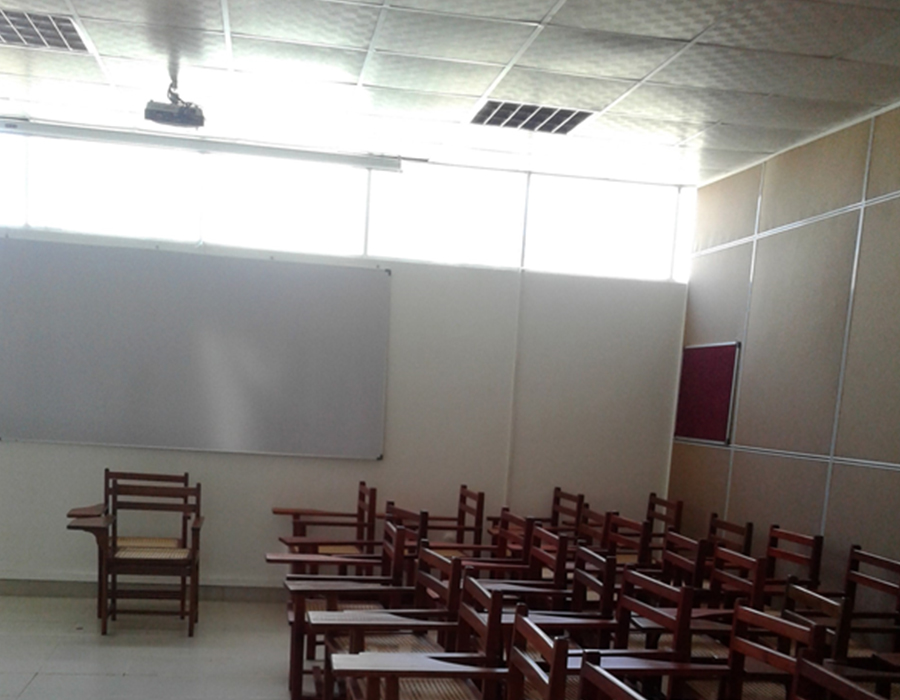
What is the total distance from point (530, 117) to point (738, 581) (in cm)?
274

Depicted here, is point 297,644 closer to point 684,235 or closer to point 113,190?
point 113,190

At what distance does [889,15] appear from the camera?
2.69m

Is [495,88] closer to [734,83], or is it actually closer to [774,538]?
[734,83]

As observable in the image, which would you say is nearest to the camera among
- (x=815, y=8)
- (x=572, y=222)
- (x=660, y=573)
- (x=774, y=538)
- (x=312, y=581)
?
(x=815, y=8)

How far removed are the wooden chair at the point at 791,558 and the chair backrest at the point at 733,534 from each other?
114 mm

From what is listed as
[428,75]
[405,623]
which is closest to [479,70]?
[428,75]

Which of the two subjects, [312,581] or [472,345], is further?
[472,345]

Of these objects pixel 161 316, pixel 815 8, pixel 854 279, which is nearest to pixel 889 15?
pixel 815 8

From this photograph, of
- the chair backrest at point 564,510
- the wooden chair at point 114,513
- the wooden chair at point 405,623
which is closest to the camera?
the wooden chair at point 405,623

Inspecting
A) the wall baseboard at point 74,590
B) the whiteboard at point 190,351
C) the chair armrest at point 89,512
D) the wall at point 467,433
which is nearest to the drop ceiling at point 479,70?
the whiteboard at point 190,351

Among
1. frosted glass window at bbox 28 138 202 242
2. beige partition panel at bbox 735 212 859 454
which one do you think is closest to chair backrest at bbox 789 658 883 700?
beige partition panel at bbox 735 212 859 454

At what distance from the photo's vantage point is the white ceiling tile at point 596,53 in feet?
10.0

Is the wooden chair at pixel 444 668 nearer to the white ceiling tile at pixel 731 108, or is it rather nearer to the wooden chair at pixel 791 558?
the wooden chair at pixel 791 558

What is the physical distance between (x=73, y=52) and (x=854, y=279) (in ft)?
13.6
